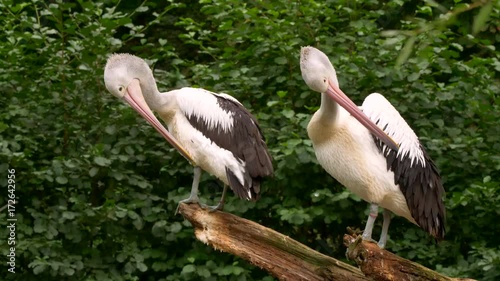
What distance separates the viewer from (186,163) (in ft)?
21.2

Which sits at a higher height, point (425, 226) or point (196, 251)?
point (425, 226)

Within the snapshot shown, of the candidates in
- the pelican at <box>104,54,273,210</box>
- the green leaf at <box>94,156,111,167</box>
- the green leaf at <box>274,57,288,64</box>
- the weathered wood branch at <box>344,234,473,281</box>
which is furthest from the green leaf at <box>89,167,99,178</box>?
the weathered wood branch at <box>344,234,473,281</box>

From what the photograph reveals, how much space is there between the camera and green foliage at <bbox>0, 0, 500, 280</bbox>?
6121mm

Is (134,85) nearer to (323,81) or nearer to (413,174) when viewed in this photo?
(323,81)

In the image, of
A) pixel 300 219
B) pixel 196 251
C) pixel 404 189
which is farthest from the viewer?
pixel 196 251

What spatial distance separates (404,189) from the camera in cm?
459

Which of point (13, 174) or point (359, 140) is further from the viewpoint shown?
point (13, 174)

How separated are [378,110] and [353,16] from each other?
215 centimetres

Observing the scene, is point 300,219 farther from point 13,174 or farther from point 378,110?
point 13,174

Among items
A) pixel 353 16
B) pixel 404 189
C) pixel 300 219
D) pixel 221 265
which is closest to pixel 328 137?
pixel 404 189

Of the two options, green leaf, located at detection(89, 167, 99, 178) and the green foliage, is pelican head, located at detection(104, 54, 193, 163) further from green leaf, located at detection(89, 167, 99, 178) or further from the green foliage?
green leaf, located at detection(89, 167, 99, 178)

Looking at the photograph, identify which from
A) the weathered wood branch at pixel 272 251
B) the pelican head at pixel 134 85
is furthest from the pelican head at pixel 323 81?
the pelican head at pixel 134 85

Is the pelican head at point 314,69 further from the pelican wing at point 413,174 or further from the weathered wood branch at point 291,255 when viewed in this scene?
the weathered wood branch at point 291,255

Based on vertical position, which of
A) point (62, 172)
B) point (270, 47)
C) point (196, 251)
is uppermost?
point (270, 47)
